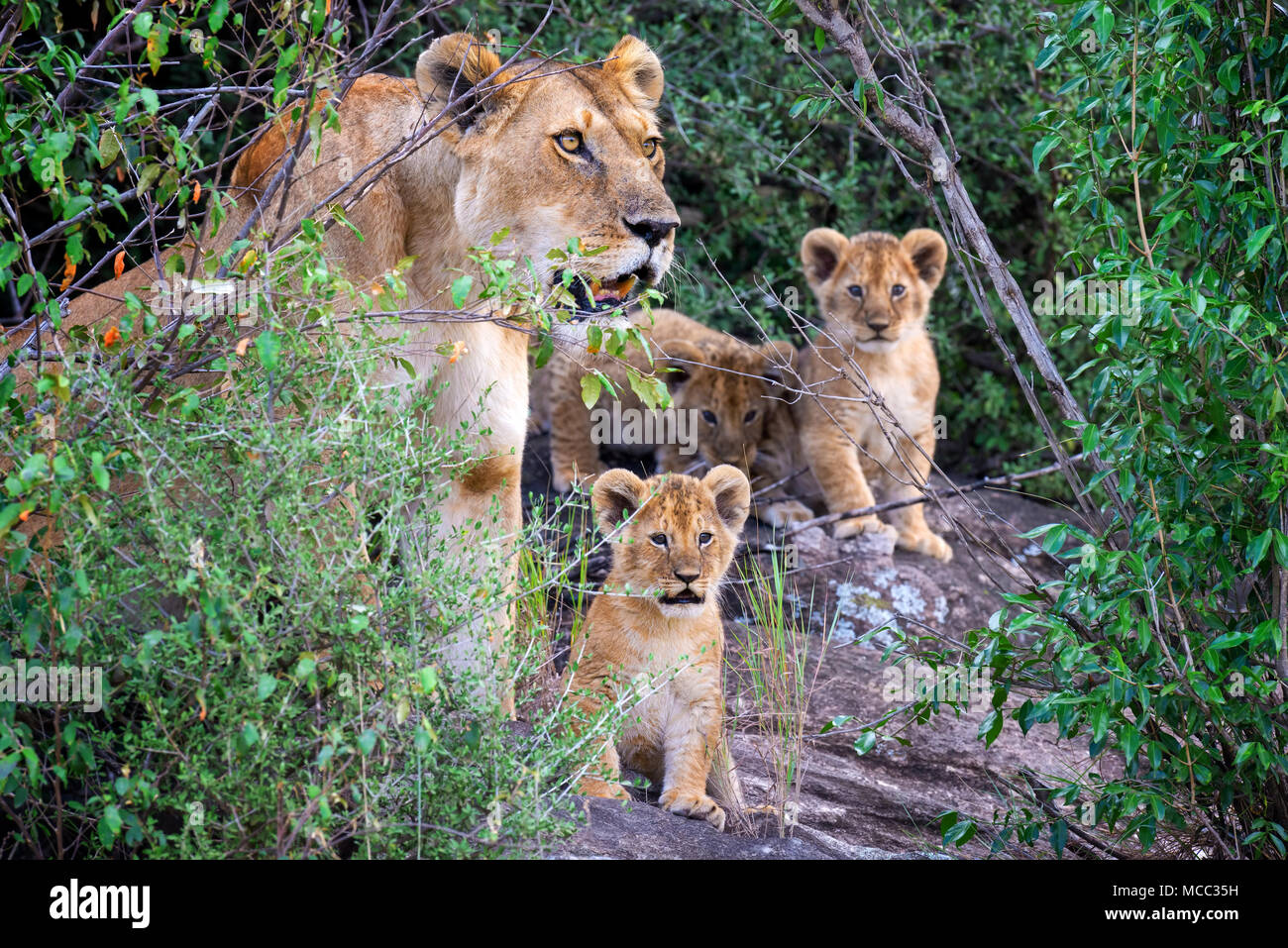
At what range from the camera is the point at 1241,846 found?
3.76 m

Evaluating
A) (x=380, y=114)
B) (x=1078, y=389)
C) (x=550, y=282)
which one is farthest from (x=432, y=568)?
(x=1078, y=389)

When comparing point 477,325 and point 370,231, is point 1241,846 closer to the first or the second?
point 477,325

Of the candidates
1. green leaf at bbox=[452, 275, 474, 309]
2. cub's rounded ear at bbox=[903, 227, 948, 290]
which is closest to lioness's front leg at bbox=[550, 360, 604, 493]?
cub's rounded ear at bbox=[903, 227, 948, 290]

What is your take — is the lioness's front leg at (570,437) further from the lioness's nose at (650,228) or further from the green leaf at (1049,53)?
the green leaf at (1049,53)

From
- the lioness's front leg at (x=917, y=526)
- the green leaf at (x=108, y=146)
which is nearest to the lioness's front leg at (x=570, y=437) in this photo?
the lioness's front leg at (x=917, y=526)

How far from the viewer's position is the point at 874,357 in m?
7.01

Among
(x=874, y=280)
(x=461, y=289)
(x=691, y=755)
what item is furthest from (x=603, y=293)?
(x=874, y=280)

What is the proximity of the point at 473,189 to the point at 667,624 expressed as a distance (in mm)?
1611

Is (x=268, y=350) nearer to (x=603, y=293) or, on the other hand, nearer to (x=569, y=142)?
(x=603, y=293)

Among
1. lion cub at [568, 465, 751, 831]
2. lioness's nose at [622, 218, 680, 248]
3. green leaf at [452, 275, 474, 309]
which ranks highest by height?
lioness's nose at [622, 218, 680, 248]

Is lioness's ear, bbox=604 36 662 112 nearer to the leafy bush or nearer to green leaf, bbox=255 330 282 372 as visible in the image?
the leafy bush

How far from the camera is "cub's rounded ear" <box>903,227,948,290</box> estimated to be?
6918mm

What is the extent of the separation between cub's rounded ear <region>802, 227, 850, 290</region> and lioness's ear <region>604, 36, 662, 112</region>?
8.22 ft

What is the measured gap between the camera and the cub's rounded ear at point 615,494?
4.60 meters
